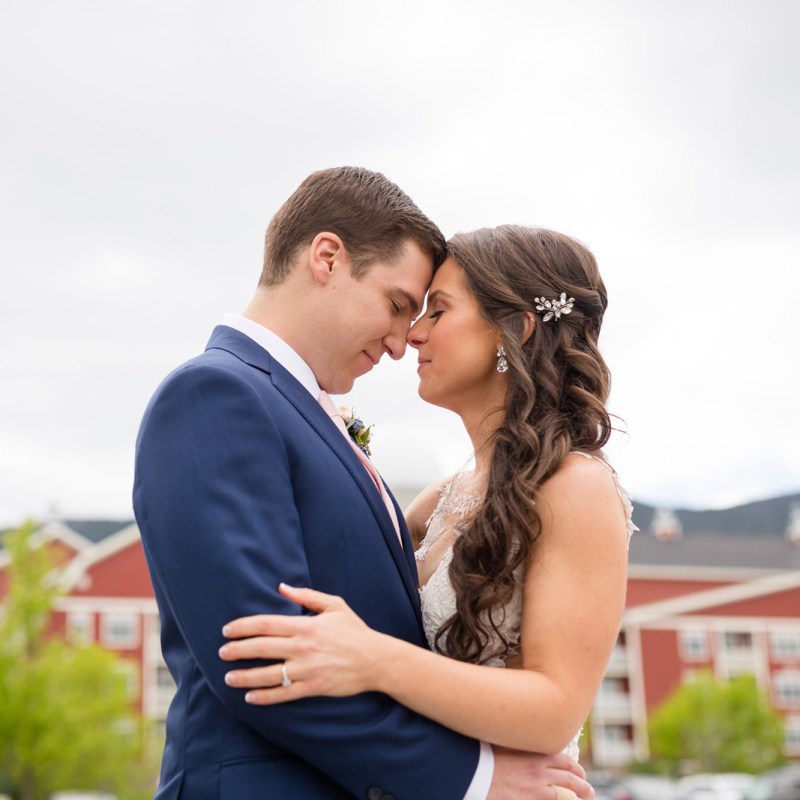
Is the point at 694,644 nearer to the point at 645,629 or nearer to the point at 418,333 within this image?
the point at 645,629

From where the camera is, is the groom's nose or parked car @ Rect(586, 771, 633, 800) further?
parked car @ Rect(586, 771, 633, 800)

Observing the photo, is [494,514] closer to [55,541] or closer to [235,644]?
[235,644]

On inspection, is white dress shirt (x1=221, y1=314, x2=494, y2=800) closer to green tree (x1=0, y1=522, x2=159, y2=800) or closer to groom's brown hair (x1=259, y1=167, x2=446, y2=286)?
groom's brown hair (x1=259, y1=167, x2=446, y2=286)

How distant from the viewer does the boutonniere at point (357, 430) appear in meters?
3.44

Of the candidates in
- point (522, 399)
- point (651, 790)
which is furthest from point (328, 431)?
point (651, 790)

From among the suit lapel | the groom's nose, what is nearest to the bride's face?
the groom's nose

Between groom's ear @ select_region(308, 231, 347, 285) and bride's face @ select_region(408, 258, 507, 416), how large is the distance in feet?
1.43

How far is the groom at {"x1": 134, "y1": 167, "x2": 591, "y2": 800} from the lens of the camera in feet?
7.99

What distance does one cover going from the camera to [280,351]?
9.77ft

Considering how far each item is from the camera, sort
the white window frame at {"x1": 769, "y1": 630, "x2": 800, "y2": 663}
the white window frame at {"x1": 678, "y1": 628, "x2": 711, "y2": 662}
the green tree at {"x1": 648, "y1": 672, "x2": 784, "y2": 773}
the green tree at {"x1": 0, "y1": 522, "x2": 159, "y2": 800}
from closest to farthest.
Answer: the green tree at {"x1": 0, "y1": 522, "x2": 159, "y2": 800} < the green tree at {"x1": 648, "y1": 672, "x2": 784, "y2": 773} < the white window frame at {"x1": 678, "y1": 628, "x2": 711, "y2": 662} < the white window frame at {"x1": 769, "y1": 630, "x2": 800, "y2": 663}

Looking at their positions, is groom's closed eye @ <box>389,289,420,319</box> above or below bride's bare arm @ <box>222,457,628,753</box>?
above

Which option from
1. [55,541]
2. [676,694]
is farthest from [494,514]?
[55,541]

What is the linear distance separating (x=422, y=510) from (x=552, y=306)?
88 cm

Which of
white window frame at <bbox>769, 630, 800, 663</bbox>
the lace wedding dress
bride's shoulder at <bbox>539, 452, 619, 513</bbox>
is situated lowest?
white window frame at <bbox>769, 630, 800, 663</bbox>
